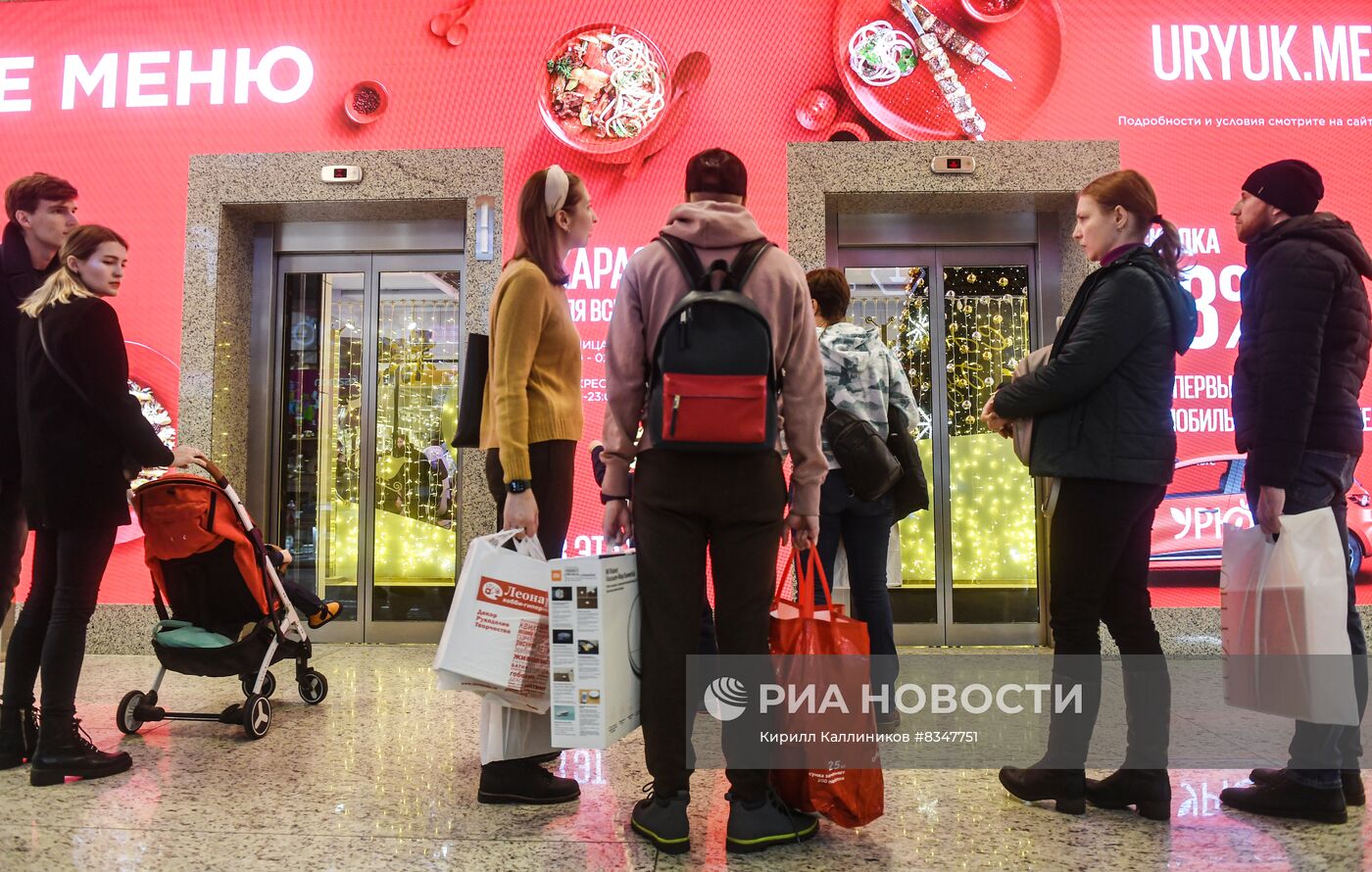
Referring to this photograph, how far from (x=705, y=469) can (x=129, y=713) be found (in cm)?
249

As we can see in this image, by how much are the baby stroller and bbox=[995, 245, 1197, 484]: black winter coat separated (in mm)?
2721

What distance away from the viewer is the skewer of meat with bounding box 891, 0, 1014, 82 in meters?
4.95

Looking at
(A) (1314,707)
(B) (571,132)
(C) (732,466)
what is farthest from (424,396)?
(A) (1314,707)

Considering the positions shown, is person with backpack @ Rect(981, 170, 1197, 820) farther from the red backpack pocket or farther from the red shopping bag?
the red backpack pocket

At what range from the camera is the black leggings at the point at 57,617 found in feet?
8.79

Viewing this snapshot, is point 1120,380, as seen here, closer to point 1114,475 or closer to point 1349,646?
point 1114,475

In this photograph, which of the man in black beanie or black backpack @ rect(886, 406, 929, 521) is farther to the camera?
black backpack @ rect(886, 406, 929, 521)

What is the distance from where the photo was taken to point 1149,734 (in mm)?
2324

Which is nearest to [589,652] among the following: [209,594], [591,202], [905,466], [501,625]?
[501,625]

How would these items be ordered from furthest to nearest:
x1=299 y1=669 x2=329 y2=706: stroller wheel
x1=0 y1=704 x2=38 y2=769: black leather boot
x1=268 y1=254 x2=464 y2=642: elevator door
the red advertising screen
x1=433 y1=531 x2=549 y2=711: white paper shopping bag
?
x1=268 y1=254 x2=464 y2=642: elevator door, the red advertising screen, x1=299 y1=669 x2=329 y2=706: stroller wheel, x1=0 y1=704 x2=38 y2=769: black leather boot, x1=433 y1=531 x2=549 y2=711: white paper shopping bag

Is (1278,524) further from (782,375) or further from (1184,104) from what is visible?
(1184,104)

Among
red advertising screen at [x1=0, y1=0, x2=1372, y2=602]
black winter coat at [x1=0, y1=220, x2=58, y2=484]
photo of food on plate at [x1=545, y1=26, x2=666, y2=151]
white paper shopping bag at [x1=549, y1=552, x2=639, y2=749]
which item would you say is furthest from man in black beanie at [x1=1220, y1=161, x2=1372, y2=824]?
black winter coat at [x1=0, y1=220, x2=58, y2=484]

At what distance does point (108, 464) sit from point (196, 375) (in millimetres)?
2479

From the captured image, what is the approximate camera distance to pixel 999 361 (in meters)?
5.22
